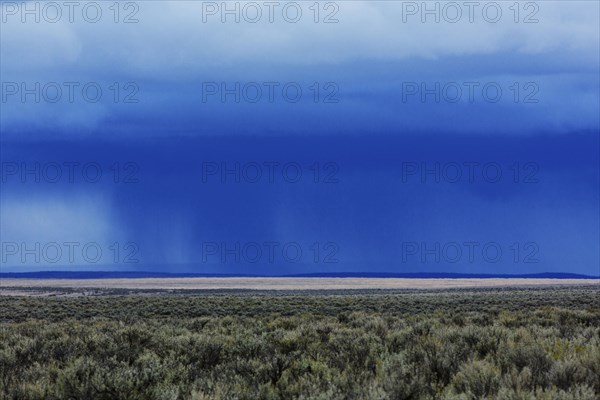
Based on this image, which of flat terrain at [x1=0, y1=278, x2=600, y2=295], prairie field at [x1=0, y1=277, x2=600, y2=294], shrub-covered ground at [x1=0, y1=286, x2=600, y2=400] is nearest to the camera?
shrub-covered ground at [x1=0, y1=286, x2=600, y2=400]

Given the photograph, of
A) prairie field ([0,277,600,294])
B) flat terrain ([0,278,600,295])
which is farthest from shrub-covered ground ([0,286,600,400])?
prairie field ([0,277,600,294])

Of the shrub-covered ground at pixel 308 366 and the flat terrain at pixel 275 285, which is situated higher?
the shrub-covered ground at pixel 308 366

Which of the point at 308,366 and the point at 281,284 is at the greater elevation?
the point at 308,366

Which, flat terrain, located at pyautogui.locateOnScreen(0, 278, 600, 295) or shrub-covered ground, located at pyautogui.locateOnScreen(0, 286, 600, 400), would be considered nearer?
shrub-covered ground, located at pyautogui.locateOnScreen(0, 286, 600, 400)

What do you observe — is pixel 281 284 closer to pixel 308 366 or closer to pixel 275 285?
pixel 275 285

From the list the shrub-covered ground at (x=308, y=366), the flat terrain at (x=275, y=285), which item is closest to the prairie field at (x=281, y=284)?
the flat terrain at (x=275, y=285)

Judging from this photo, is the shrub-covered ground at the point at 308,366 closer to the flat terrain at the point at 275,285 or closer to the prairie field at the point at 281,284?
the flat terrain at the point at 275,285

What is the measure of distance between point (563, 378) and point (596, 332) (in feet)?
21.1

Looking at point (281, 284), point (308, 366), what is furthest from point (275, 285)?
point (308, 366)

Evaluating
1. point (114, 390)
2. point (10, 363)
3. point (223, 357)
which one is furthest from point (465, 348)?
point (10, 363)

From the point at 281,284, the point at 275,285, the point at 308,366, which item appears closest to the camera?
the point at 308,366

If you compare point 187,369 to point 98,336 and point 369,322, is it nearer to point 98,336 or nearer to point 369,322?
point 98,336

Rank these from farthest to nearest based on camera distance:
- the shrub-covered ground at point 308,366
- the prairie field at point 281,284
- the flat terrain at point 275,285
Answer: the prairie field at point 281,284 < the flat terrain at point 275,285 < the shrub-covered ground at point 308,366

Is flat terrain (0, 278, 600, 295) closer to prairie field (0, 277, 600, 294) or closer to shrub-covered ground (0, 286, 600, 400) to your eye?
prairie field (0, 277, 600, 294)
